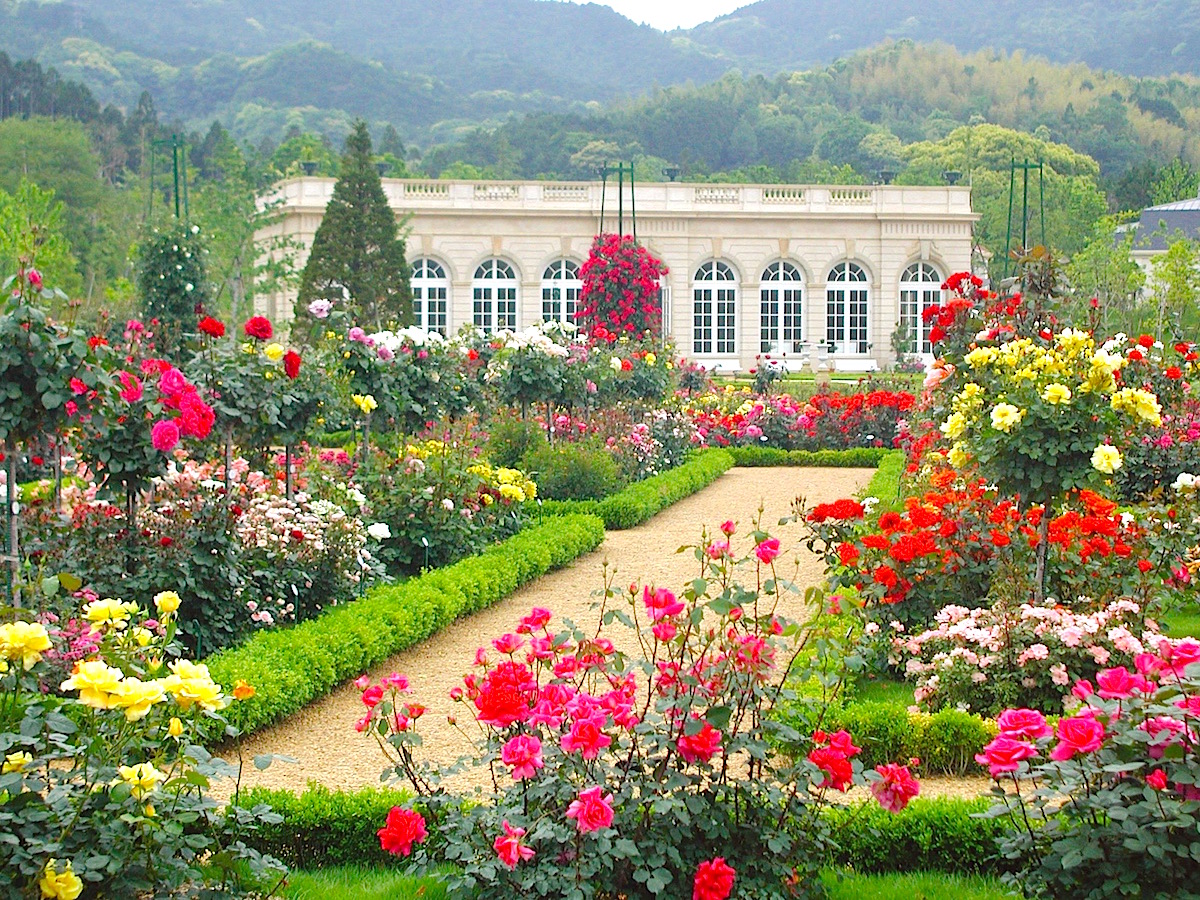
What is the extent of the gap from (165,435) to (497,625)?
252 centimetres

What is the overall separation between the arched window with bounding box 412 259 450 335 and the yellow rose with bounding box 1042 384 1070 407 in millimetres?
31243

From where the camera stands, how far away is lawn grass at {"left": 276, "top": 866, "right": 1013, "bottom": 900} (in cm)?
407

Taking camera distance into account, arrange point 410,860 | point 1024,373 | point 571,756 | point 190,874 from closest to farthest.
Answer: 1. point 190,874
2. point 571,756
3. point 410,860
4. point 1024,373

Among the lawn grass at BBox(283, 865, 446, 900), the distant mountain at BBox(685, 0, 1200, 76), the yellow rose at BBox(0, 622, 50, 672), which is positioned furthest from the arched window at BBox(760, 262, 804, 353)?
the distant mountain at BBox(685, 0, 1200, 76)

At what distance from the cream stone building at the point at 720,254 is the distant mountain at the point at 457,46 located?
55684 mm

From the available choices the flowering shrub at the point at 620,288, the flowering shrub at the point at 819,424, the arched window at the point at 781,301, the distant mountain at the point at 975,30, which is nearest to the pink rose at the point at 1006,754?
the flowering shrub at the point at 819,424

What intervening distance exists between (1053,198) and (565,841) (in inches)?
2204

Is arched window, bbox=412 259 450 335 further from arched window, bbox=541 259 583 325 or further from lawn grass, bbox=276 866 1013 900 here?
lawn grass, bbox=276 866 1013 900

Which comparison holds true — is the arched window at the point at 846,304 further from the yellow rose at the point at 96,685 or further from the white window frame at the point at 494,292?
the yellow rose at the point at 96,685

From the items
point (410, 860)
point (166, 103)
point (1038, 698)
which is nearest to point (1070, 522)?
point (1038, 698)

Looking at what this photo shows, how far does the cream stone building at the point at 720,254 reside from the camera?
37312 mm

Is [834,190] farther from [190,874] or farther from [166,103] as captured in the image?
[166,103]

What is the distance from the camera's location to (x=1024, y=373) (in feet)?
22.1

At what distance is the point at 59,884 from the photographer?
10.3 feet
